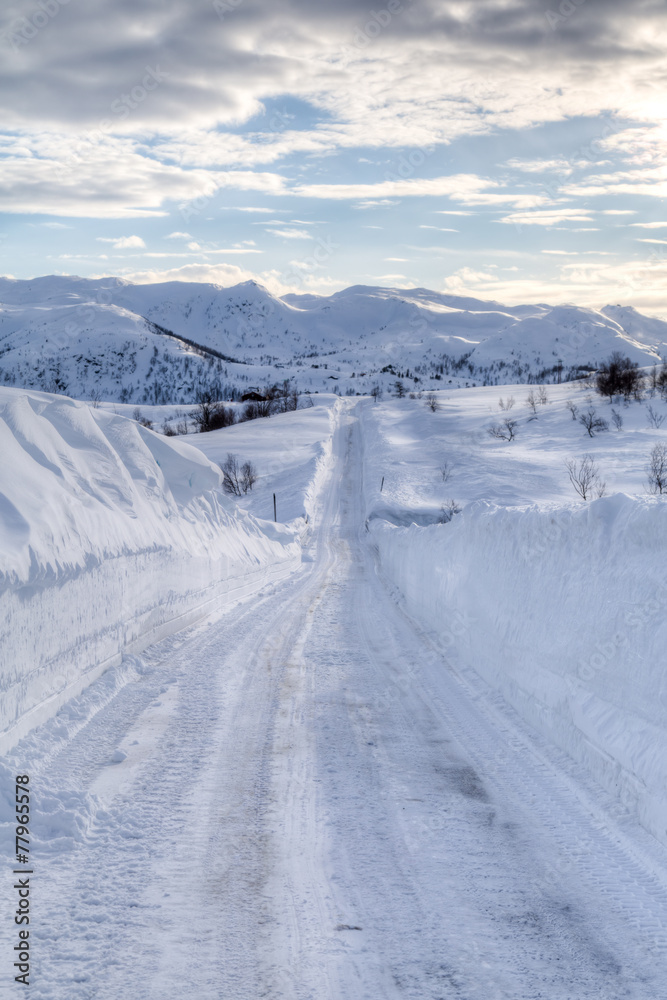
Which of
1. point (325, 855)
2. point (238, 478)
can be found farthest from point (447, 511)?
point (325, 855)

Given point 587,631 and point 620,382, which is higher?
point 620,382

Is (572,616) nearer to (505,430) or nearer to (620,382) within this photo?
(505,430)

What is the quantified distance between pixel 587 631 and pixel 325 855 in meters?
2.79

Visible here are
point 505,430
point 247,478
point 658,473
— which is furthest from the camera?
point 505,430

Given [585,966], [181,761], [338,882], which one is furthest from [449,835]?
[181,761]

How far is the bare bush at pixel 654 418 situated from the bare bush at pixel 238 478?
97.5ft

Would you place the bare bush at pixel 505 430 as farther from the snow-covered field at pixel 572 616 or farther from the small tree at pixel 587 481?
the snow-covered field at pixel 572 616

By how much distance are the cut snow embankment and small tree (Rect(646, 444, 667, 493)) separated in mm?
24064

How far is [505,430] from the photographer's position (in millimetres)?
56406

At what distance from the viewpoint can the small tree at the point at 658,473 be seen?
30114 millimetres

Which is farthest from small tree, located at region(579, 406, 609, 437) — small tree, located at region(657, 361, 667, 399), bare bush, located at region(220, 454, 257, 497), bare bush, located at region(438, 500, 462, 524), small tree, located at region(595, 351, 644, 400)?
bare bush, located at region(220, 454, 257, 497)

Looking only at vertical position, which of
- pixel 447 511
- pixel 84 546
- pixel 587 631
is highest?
pixel 84 546

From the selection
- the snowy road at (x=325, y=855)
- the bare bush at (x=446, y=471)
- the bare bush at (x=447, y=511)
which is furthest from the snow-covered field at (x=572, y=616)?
the bare bush at (x=446, y=471)

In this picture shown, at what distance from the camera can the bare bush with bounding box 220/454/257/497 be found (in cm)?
4434
